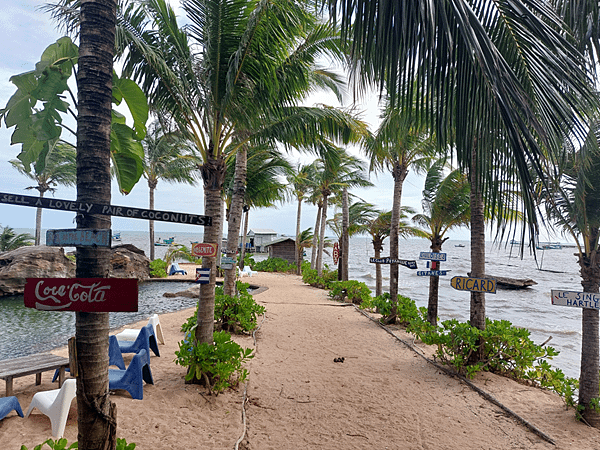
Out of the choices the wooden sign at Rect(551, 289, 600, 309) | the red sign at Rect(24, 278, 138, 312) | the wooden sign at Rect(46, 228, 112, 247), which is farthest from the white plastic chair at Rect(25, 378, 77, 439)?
the wooden sign at Rect(551, 289, 600, 309)

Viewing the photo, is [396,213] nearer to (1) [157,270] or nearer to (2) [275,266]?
(1) [157,270]

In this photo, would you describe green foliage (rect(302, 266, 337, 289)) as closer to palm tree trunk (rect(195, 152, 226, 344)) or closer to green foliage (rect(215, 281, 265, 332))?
green foliage (rect(215, 281, 265, 332))

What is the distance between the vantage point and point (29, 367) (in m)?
4.12

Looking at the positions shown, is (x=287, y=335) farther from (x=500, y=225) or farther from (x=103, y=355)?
(x=500, y=225)

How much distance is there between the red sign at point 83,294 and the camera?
1.90 m

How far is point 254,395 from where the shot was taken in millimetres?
5031

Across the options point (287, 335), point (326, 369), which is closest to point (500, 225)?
point (326, 369)

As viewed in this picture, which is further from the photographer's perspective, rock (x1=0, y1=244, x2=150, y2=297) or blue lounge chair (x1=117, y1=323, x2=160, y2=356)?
rock (x1=0, y1=244, x2=150, y2=297)

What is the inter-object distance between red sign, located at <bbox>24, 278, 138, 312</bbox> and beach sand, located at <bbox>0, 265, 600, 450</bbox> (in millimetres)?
2278

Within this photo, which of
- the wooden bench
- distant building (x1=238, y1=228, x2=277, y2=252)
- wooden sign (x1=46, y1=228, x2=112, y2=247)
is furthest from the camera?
distant building (x1=238, y1=228, x2=277, y2=252)

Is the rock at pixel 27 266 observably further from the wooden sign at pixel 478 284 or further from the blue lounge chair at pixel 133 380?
the wooden sign at pixel 478 284

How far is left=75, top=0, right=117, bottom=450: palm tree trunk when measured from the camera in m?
2.09

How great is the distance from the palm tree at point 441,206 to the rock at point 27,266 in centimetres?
1466

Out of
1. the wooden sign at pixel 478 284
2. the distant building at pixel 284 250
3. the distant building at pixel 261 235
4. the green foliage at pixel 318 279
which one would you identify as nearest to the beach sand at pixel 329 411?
the wooden sign at pixel 478 284
